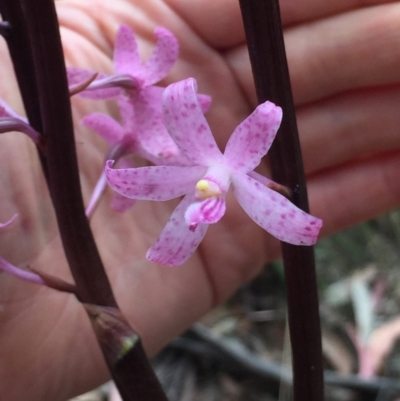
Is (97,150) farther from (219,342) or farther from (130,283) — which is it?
(219,342)

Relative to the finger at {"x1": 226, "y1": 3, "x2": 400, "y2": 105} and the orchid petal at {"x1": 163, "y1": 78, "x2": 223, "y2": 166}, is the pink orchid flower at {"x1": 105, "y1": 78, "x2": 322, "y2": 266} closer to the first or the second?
the orchid petal at {"x1": 163, "y1": 78, "x2": 223, "y2": 166}

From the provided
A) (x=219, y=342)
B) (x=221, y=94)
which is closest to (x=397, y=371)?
(x=219, y=342)

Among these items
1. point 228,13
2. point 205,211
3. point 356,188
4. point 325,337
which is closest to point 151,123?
point 205,211

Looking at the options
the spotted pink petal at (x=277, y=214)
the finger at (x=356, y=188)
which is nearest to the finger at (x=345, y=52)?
the finger at (x=356, y=188)

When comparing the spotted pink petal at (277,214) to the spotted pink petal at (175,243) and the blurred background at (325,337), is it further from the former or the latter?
the blurred background at (325,337)

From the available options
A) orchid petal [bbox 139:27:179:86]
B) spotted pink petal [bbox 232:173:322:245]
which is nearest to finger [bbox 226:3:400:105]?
orchid petal [bbox 139:27:179:86]
